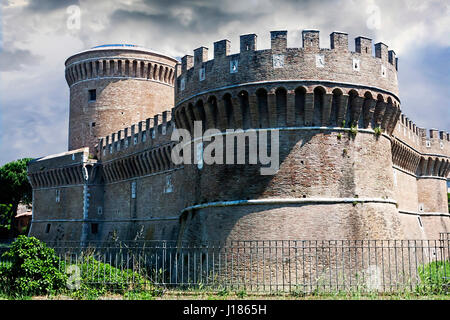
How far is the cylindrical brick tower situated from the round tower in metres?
19.9

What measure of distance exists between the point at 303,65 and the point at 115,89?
2261 cm

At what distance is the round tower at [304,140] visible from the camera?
1625cm

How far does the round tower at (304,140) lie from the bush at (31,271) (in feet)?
17.1

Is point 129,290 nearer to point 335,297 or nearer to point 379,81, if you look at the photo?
point 335,297

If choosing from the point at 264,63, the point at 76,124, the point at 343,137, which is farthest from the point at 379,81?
the point at 76,124

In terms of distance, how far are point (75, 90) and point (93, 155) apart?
5.75m

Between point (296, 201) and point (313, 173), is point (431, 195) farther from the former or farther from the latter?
point (296, 201)

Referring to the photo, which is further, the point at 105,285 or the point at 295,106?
the point at 295,106

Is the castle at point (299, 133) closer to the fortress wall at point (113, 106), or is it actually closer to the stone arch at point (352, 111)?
the stone arch at point (352, 111)

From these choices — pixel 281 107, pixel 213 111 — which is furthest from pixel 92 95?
pixel 281 107

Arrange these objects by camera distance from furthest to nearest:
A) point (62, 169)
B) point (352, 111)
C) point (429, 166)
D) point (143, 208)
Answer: point (62, 169) → point (429, 166) → point (143, 208) → point (352, 111)

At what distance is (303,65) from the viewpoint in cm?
1673

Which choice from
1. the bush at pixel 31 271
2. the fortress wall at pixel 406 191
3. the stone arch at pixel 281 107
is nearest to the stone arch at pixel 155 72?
the fortress wall at pixel 406 191

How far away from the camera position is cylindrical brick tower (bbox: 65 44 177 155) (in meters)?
36.8
